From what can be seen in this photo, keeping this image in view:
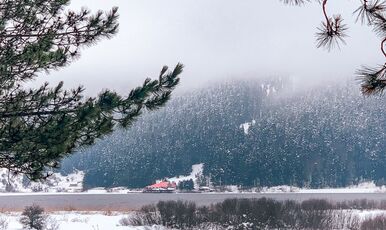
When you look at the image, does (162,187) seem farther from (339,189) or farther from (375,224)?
(375,224)

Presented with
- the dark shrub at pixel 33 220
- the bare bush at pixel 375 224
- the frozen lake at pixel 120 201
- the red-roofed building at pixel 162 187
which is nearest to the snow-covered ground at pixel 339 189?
the red-roofed building at pixel 162 187

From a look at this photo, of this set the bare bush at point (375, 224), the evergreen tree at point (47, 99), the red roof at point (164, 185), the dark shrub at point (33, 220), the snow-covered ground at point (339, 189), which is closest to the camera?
the evergreen tree at point (47, 99)

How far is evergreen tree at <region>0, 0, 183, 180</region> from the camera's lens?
7.32 meters

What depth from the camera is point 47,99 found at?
8.26 metres

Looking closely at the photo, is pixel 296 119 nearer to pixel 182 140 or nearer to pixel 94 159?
pixel 182 140

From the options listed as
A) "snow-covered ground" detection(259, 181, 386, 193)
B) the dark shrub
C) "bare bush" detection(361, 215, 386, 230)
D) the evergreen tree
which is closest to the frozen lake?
the dark shrub

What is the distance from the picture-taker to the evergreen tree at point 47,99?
7.32 metres

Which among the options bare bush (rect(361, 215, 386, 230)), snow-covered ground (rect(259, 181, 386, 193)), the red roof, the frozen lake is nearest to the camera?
bare bush (rect(361, 215, 386, 230))

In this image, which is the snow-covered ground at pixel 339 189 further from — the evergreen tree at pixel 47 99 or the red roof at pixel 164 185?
the evergreen tree at pixel 47 99

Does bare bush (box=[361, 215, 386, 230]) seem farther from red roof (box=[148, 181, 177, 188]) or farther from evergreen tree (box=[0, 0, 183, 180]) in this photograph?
red roof (box=[148, 181, 177, 188])

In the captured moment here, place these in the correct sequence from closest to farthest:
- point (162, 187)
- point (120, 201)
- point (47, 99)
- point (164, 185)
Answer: point (47, 99) → point (120, 201) → point (162, 187) → point (164, 185)

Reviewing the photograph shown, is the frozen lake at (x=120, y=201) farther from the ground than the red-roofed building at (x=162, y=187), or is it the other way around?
the red-roofed building at (x=162, y=187)

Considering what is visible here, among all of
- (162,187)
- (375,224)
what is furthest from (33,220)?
(162,187)

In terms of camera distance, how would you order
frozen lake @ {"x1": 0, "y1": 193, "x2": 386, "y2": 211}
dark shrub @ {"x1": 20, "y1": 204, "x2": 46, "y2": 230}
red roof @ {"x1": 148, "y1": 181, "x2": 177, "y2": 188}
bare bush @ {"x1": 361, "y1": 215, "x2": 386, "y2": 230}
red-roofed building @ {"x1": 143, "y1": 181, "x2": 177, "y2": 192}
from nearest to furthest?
dark shrub @ {"x1": 20, "y1": 204, "x2": 46, "y2": 230} < bare bush @ {"x1": 361, "y1": 215, "x2": 386, "y2": 230} < frozen lake @ {"x1": 0, "y1": 193, "x2": 386, "y2": 211} < red-roofed building @ {"x1": 143, "y1": 181, "x2": 177, "y2": 192} < red roof @ {"x1": 148, "y1": 181, "x2": 177, "y2": 188}
